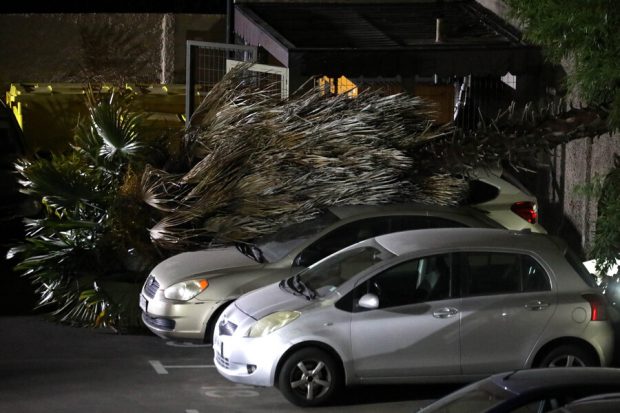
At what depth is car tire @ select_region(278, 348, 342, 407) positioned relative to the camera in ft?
32.4

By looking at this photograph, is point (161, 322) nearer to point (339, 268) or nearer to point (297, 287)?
point (297, 287)

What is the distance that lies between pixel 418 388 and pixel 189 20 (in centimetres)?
1557

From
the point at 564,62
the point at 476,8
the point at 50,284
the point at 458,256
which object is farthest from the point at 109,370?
the point at 476,8

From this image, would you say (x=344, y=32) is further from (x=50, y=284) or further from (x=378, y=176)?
(x=50, y=284)

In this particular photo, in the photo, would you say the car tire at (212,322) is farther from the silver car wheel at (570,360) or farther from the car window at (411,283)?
the silver car wheel at (570,360)

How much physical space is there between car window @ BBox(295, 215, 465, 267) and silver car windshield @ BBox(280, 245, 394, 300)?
976 millimetres

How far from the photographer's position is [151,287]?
480 inches

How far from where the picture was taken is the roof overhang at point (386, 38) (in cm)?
1598

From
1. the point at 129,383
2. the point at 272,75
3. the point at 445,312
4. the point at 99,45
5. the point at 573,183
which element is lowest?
the point at 129,383

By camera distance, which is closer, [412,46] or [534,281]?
[534,281]

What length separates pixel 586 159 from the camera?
16500mm

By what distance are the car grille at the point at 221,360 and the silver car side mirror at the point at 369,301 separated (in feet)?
4.23

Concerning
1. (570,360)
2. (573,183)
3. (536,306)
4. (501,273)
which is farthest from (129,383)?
(573,183)

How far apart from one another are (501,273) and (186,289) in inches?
128
